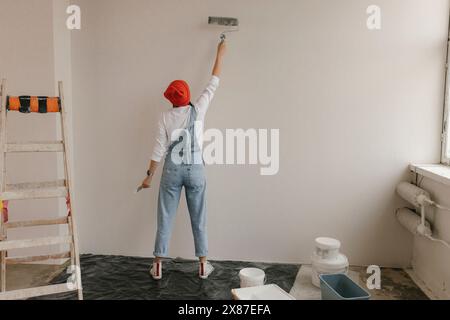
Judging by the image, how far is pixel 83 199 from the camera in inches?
139

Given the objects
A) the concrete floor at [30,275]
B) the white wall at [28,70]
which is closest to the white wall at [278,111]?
the white wall at [28,70]

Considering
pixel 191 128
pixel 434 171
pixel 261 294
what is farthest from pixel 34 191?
pixel 434 171

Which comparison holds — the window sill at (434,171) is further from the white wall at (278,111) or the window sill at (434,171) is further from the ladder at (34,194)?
Answer: the ladder at (34,194)

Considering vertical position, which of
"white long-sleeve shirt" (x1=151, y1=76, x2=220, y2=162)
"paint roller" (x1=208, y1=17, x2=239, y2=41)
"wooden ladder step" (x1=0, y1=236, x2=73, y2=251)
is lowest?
"wooden ladder step" (x1=0, y1=236, x2=73, y2=251)

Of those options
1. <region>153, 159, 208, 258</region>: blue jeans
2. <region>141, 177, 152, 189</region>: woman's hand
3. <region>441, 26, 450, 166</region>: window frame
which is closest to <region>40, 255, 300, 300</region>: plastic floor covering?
<region>153, 159, 208, 258</region>: blue jeans

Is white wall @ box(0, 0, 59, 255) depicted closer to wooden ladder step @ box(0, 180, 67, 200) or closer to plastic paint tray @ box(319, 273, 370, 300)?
wooden ladder step @ box(0, 180, 67, 200)

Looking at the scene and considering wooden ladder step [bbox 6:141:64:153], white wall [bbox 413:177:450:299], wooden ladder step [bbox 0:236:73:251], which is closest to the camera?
wooden ladder step [bbox 0:236:73:251]

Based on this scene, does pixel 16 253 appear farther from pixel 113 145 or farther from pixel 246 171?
pixel 246 171

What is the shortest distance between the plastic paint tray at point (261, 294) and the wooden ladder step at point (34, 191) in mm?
1244

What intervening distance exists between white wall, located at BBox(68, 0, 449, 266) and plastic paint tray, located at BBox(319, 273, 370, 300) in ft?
2.28

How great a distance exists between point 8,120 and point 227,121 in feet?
5.62

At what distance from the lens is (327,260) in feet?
9.78

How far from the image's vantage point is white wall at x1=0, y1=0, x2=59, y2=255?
312 cm
